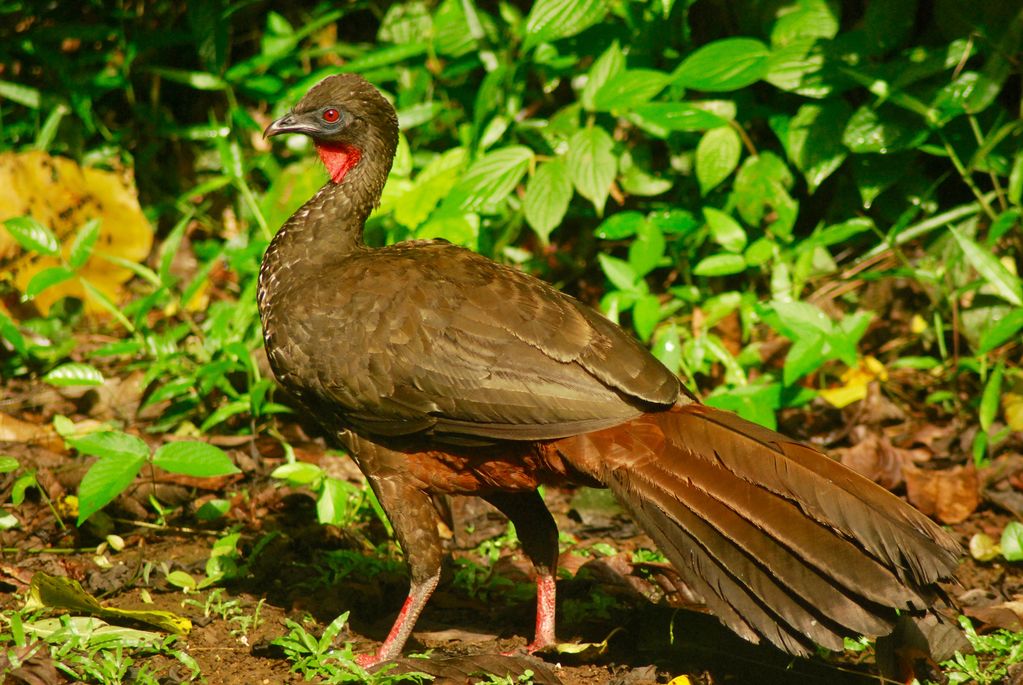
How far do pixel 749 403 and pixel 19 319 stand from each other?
3962 mm

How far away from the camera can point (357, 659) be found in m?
3.53

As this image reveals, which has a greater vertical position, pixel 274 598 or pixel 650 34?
pixel 650 34

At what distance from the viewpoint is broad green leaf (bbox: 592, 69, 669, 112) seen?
199 inches

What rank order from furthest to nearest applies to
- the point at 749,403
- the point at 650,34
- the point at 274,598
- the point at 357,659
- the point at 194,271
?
the point at 194,271 → the point at 650,34 → the point at 749,403 → the point at 274,598 → the point at 357,659

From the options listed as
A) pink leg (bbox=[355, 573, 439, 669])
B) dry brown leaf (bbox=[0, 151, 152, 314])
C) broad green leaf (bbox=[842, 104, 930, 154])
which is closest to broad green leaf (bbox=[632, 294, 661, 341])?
broad green leaf (bbox=[842, 104, 930, 154])

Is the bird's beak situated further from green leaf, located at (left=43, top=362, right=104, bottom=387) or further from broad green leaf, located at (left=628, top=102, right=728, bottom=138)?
broad green leaf, located at (left=628, top=102, right=728, bottom=138)

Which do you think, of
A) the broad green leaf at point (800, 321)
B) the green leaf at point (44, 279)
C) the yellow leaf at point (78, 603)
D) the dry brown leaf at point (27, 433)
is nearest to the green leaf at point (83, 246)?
the green leaf at point (44, 279)

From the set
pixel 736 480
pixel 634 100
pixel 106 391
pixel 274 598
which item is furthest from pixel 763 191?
pixel 106 391

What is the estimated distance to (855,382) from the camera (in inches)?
212

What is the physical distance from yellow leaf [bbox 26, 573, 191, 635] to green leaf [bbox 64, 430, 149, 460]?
1.60ft

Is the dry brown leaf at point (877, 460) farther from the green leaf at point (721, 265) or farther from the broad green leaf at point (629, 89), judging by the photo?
the broad green leaf at point (629, 89)

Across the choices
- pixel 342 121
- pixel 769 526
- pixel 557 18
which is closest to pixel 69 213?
pixel 342 121

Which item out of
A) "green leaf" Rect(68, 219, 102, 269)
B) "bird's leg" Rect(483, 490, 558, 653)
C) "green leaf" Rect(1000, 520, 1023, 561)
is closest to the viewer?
"bird's leg" Rect(483, 490, 558, 653)

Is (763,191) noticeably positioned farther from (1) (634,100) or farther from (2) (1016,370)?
(2) (1016,370)
